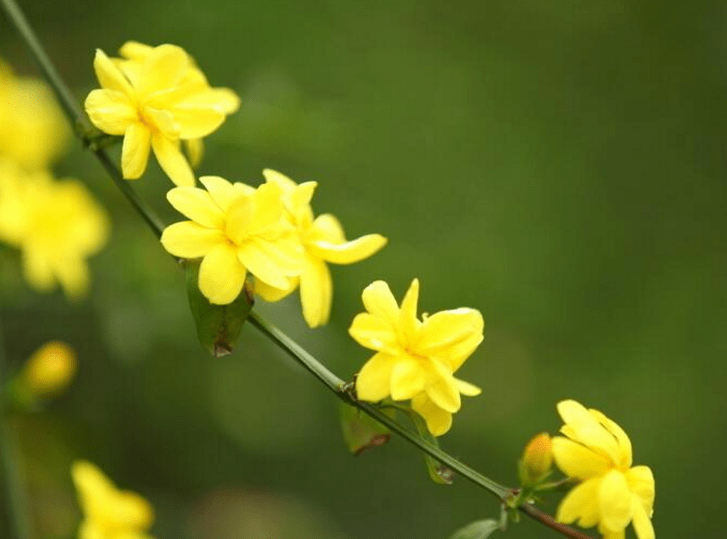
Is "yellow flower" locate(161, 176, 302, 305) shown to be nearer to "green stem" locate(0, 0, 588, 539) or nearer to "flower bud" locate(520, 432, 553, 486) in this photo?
"green stem" locate(0, 0, 588, 539)

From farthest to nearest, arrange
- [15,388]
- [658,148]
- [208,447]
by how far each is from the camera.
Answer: [658,148], [208,447], [15,388]

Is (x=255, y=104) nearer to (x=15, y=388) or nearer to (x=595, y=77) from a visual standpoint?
(x=15, y=388)

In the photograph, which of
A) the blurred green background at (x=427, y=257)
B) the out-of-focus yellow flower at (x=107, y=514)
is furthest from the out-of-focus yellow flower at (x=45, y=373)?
the blurred green background at (x=427, y=257)

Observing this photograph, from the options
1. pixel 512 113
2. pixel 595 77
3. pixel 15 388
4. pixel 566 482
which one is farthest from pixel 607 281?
pixel 566 482

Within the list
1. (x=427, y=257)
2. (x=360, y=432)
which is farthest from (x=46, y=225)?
(x=427, y=257)

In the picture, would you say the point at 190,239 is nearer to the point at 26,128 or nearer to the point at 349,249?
the point at 349,249
